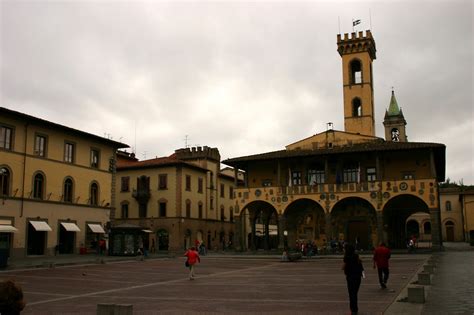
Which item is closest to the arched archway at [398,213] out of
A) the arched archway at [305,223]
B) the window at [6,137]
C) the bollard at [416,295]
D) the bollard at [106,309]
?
the arched archway at [305,223]

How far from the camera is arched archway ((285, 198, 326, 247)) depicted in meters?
48.6

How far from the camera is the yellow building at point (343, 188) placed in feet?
141

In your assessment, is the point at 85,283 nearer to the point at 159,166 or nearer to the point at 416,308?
the point at 416,308

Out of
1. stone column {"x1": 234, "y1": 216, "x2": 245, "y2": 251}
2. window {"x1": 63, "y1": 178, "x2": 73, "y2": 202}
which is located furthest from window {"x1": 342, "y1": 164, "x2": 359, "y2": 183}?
window {"x1": 63, "y1": 178, "x2": 73, "y2": 202}

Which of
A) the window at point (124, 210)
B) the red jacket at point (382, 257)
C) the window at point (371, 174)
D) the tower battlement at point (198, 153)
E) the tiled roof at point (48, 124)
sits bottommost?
the red jacket at point (382, 257)

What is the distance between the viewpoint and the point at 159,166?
56.1 meters

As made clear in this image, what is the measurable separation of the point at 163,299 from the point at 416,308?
6917 mm

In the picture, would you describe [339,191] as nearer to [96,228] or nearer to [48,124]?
[96,228]

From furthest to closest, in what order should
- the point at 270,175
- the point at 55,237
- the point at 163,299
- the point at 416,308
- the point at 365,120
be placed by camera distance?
the point at 365,120, the point at 270,175, the point at 55,237, the point at 163,299, the point at 416,308

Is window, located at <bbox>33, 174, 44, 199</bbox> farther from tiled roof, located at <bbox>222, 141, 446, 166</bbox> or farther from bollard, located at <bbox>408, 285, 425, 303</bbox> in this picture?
bollard, located at <bbox>408, 285, 425, 303</bbox>

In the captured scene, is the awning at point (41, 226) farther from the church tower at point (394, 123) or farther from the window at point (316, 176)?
the church tower at point (394, 123)

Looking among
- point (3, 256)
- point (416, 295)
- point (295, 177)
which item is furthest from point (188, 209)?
point (416, 295)

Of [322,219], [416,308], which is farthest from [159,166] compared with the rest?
[416,308]

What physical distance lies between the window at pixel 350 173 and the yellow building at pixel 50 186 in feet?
67.3
